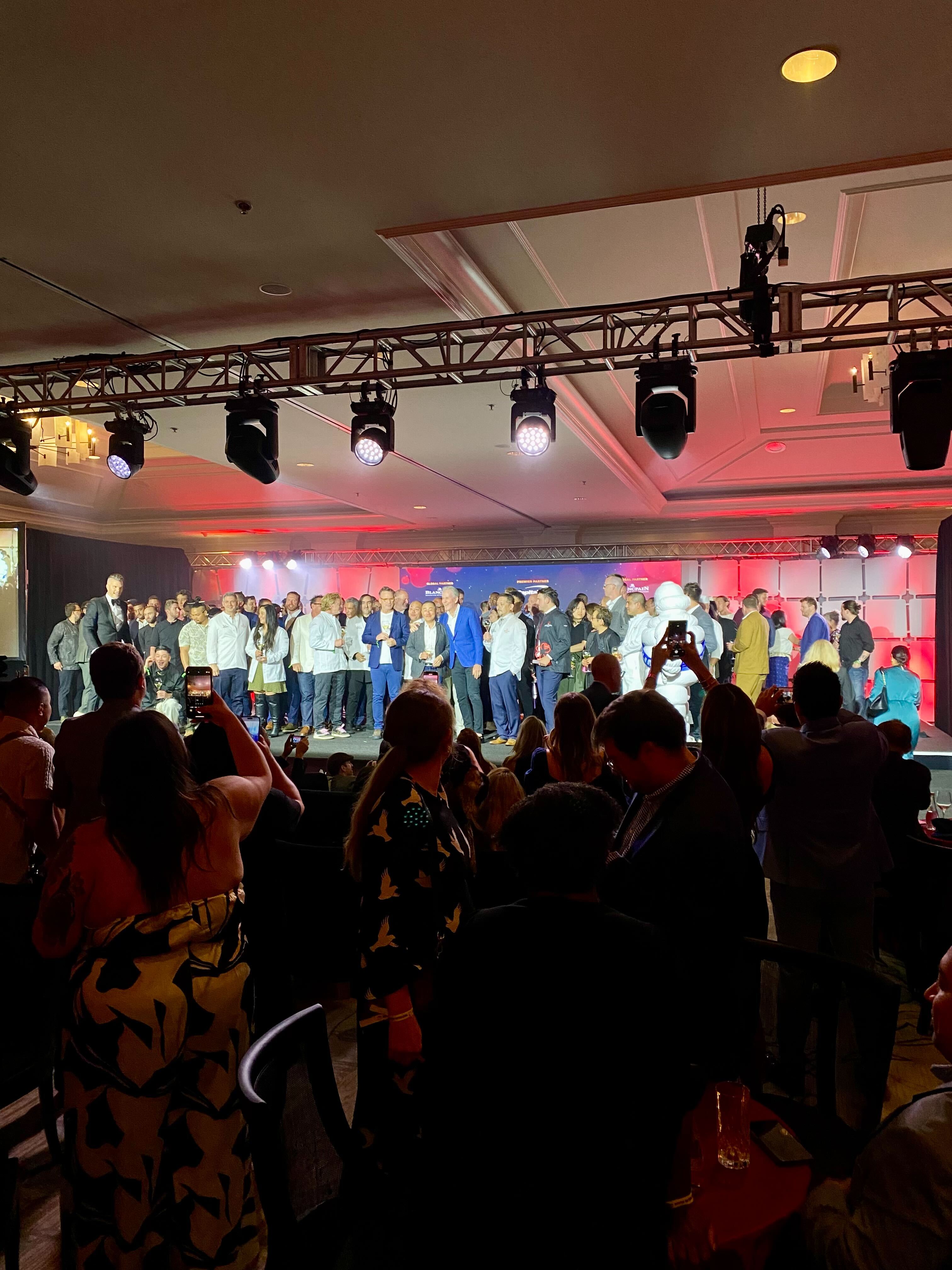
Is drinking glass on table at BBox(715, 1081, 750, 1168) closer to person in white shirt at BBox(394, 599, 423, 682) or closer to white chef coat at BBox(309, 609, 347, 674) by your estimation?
person in white shirt at BBox(394, 599, 423, 682)

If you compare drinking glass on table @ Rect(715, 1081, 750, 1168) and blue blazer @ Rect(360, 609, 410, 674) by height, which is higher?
blue blazer @ Rect(360, 609, 410, 674)

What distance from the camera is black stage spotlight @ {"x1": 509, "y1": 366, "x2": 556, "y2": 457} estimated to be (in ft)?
15.1

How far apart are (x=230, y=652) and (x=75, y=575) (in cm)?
306

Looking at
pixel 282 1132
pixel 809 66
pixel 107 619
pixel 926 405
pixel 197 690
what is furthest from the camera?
pixel 107 619

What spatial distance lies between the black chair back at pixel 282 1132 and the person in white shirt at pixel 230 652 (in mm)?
11411

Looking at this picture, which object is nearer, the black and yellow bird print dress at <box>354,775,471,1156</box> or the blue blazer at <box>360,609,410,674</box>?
the black and yellow bird print dress at <box>354,775,471,1156</box>

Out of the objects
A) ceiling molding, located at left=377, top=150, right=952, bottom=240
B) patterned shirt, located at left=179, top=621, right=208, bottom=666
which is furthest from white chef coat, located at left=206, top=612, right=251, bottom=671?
ceiling molding, located at left=377, top=150, right=952, bottom=240

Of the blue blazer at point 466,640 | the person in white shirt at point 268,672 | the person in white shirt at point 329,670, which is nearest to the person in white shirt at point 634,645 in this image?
the blue blazer at point 466,640

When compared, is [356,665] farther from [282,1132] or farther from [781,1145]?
[781,1145]

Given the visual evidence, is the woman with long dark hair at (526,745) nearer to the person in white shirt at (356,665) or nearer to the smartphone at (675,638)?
the smartphone at (675,638)

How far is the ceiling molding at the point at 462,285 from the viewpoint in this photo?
3828mm

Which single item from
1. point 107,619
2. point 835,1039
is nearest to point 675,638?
point 835,1039

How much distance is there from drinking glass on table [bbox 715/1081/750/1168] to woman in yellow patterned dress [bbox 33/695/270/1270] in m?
1.07

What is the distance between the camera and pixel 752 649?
11.6 meters
